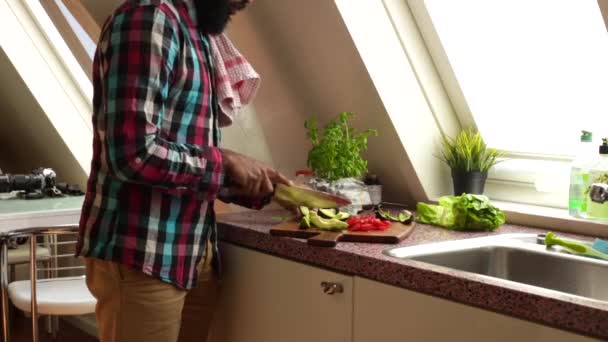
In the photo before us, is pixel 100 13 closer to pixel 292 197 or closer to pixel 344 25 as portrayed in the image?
pixel 344 25

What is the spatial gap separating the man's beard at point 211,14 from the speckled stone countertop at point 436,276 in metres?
0.50

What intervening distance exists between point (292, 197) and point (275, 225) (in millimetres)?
144

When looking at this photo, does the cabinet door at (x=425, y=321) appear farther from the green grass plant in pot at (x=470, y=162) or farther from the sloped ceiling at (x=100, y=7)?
the sloped ceiling at (x=100, y=7)

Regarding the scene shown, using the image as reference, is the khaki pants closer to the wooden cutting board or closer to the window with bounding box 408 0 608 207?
the wooden cutting board

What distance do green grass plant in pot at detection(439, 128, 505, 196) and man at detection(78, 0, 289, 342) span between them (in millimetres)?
638

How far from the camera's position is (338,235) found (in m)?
1.77

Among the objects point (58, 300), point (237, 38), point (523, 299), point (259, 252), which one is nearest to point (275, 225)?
point (259, 252)

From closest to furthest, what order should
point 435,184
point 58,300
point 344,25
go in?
point 344,25 → point 435,184 → point 58,300

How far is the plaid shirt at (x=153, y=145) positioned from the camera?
1.52m

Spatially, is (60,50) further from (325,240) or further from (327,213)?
(325,240)

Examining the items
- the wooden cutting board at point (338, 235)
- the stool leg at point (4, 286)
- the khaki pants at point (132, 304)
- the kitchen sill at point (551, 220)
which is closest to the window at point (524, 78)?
the kitchen sill at point (551, 220)

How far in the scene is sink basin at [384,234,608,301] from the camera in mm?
1687

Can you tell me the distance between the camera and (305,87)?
7.83ft

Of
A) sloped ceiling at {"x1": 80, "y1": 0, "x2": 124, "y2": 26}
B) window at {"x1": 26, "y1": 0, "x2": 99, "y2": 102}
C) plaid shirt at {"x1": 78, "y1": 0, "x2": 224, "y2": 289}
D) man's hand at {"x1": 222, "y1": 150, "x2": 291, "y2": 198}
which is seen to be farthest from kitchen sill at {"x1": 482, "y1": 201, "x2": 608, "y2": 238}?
window at {"x1": 26, "y1": 0, "x2": 99, "y2": 102}
